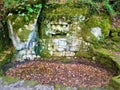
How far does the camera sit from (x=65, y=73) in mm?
5977

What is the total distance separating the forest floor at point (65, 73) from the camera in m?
5.51

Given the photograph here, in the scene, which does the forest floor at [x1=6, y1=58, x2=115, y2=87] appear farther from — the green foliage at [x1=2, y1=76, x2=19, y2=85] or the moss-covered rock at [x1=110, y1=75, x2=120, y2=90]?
the green foliage at [x1=2, y1=76, x2=19, y2=85]

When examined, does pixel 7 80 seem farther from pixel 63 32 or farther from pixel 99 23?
pixel 99 23

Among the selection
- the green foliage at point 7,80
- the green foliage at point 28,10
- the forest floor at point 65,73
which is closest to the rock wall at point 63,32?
the green foliage at point 28,10

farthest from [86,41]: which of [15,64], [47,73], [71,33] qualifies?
[15,64]

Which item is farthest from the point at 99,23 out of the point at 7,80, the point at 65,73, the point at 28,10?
the point at 7,80

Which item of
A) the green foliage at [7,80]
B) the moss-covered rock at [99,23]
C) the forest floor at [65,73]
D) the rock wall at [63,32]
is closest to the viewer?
the green foliage at [7,80]

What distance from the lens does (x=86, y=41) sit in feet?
22.7

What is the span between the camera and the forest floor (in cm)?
551

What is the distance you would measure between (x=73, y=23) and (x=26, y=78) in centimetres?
220

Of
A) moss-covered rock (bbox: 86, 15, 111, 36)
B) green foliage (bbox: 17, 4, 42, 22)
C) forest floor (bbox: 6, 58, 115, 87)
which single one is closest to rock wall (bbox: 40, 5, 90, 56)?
moss-covered rock (bbox: 86, 15, 111, 36)

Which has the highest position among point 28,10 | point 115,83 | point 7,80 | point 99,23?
point 28,10

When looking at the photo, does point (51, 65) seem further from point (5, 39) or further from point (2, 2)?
point (2, 2)

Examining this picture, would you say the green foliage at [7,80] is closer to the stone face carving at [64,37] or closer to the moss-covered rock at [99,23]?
the stone face carving at [64,37]
